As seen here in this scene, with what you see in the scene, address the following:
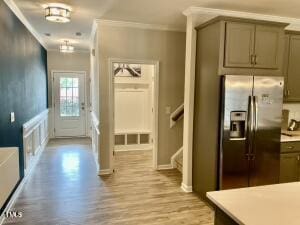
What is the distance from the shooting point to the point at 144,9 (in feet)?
11.7

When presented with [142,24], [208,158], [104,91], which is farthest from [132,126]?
[208,158]

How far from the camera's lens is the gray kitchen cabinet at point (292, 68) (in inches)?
147

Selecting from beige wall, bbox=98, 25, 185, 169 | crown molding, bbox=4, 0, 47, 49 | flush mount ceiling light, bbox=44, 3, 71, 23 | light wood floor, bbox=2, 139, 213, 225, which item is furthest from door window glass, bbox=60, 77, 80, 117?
flush mount ceiling light, bbox=44, 3, 71, 23

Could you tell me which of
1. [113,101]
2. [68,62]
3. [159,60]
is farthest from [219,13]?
[68,62]

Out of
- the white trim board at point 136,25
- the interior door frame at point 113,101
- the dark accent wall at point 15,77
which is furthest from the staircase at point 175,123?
the dark accent wall at point 15,77

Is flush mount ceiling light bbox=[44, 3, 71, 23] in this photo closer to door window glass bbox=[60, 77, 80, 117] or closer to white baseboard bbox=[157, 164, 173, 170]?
white baseboard bbox=[157, 164, 173, 170]

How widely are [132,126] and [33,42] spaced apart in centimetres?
298

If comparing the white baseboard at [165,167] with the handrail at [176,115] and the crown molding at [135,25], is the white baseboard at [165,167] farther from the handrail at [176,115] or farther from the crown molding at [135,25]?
the crown molding at [135,25]

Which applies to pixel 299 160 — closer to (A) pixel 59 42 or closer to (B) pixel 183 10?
(B) pixel 183 10

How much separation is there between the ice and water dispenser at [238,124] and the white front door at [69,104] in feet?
19.3

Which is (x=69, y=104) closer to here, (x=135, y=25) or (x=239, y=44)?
(x=135, y=25)

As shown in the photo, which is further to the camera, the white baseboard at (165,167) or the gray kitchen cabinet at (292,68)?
the white baseboard at (165,167)

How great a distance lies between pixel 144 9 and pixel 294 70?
249 cm

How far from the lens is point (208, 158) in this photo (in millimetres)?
3268
